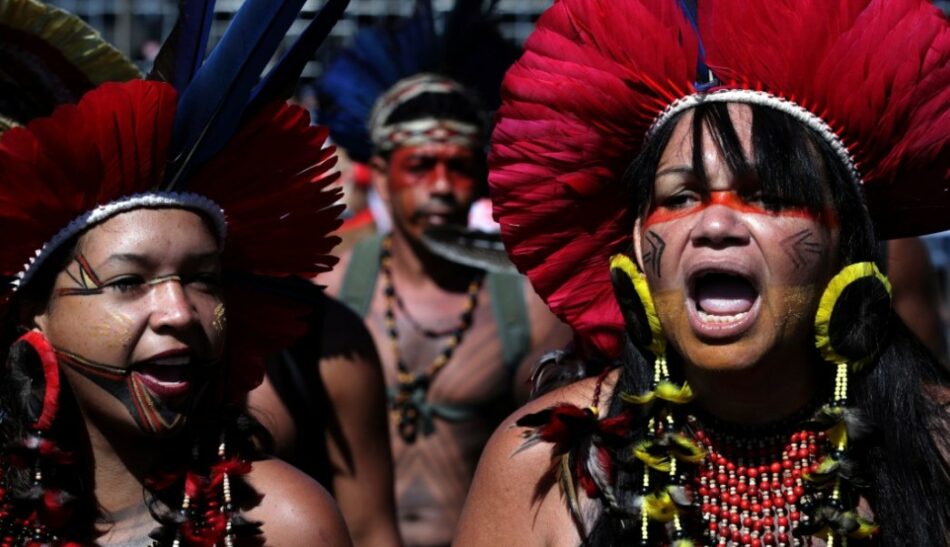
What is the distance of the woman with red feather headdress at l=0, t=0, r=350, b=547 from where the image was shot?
3.50 m

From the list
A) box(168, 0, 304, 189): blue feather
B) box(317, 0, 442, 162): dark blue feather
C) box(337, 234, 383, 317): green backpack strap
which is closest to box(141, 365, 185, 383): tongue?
box(168, 0, 304, 189): blue feather

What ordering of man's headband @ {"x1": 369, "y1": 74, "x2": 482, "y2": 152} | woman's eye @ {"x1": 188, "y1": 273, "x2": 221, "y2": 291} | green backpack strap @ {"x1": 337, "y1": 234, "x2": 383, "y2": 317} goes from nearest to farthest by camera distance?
woman's eye @ {"x1": 188, "y1": 273, "x2": 221, "y2": 291}
green backpack strap @ {"x1": 337, "y1": 234, "x2": 383, "y2": 317}
man's headband @ {"x1": 369, "y1": 74, "x2": 482, "y2": 152}

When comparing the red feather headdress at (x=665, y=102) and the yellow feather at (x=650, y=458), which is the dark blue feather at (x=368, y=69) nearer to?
the red feather headdress at (x=665, y=102)

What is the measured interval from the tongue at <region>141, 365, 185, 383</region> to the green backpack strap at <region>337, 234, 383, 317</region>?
2.73m

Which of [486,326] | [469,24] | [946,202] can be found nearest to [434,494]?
[486,326]

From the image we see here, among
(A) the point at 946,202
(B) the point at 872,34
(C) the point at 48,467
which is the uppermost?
(B) the point at 872,34

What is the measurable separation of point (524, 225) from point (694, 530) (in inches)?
31.4

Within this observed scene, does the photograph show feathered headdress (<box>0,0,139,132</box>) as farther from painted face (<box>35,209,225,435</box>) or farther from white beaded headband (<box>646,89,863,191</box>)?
white beaded headband (<box>646,89,863,191</box>)

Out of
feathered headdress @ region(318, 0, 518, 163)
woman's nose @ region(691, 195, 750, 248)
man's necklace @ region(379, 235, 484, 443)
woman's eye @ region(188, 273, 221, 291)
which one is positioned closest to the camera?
woman's nose @ region(691, 195, 750, 248)

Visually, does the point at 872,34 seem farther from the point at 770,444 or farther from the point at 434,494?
the point at 434,494

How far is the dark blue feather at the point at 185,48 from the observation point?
3.76m

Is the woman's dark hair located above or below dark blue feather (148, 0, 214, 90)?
below

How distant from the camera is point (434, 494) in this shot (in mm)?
5992

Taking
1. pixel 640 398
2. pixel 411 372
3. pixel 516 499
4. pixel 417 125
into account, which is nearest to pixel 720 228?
pixel 640 398
